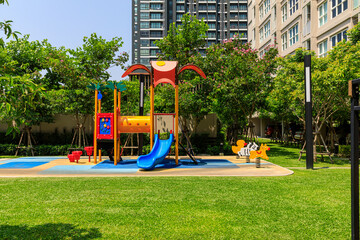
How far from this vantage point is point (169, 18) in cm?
8775

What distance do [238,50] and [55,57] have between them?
11.8 m

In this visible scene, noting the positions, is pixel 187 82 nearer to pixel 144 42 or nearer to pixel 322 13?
pixel 322 13

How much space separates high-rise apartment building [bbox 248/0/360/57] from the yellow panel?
1738cm

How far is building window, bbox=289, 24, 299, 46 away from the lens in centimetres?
3015

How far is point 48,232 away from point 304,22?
29725 millimetres

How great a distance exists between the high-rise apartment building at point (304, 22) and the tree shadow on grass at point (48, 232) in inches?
898

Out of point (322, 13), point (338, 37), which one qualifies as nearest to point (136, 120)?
point (338, 37)

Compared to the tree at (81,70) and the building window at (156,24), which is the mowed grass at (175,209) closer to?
the tree at (81,70)

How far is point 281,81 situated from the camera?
1552cm

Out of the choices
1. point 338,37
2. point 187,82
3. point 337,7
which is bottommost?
point 187,82

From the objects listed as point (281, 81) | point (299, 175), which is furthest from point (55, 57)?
point (299, 175)

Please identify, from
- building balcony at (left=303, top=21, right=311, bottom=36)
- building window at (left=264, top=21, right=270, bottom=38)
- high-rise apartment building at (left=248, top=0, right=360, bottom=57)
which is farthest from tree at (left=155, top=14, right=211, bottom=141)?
building window at (left=264, top=21, right=270, bottom=38)

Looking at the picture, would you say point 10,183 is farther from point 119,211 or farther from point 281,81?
point 281,81

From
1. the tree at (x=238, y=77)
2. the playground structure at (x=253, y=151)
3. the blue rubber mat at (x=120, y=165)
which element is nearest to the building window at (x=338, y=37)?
the tree at (x=238, y=77)
